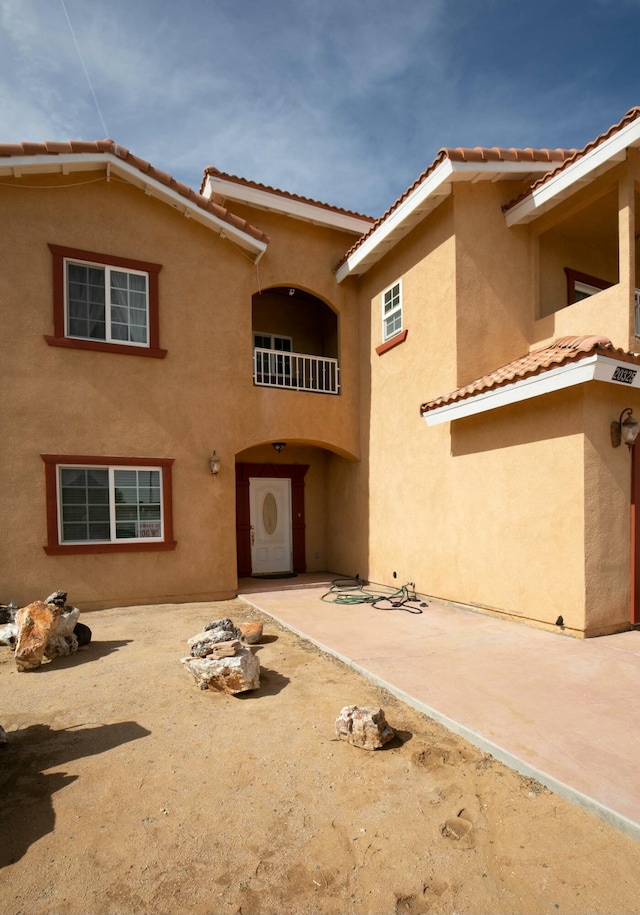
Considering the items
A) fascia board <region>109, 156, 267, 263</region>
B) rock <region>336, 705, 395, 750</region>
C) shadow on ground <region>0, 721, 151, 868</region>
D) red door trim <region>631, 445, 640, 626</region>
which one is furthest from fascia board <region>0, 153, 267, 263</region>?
rock <region>336, 705, 395, 750</region>

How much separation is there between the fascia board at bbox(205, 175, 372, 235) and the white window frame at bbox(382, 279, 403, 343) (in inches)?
78.5

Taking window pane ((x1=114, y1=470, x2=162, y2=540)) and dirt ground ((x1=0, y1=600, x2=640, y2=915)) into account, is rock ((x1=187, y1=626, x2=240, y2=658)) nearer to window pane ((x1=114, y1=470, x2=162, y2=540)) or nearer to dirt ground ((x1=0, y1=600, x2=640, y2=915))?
dirt ground ((x1=0, y1=600, x2=640, y2=915))

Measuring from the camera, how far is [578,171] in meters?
7.86

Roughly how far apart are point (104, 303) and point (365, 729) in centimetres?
845

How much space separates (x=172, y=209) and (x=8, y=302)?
352 centimetres

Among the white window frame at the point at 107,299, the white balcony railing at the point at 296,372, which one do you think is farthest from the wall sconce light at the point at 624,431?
the white window frame at the point at 107,299

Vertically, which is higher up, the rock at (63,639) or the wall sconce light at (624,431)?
the wall sconce light at (624,431)

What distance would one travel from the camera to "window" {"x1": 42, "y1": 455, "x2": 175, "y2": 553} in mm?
8609

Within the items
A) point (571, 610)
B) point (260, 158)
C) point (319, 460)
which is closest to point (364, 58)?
point (260, 158)

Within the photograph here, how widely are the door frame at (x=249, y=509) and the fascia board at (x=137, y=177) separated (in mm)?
4859

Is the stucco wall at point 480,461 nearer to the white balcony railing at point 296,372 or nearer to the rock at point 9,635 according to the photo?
the white balcony railing at point 296,372

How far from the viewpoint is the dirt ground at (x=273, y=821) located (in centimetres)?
241

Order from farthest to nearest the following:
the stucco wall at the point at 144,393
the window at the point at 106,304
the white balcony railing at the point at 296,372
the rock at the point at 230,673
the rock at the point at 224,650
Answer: the white balcony railing at the point at 296,372, the window at the point at 106,304, the stucco wall at the point at 144,393, the rock at the point at 224,650, the rock at the point at 230,673

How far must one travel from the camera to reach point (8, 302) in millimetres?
8414
